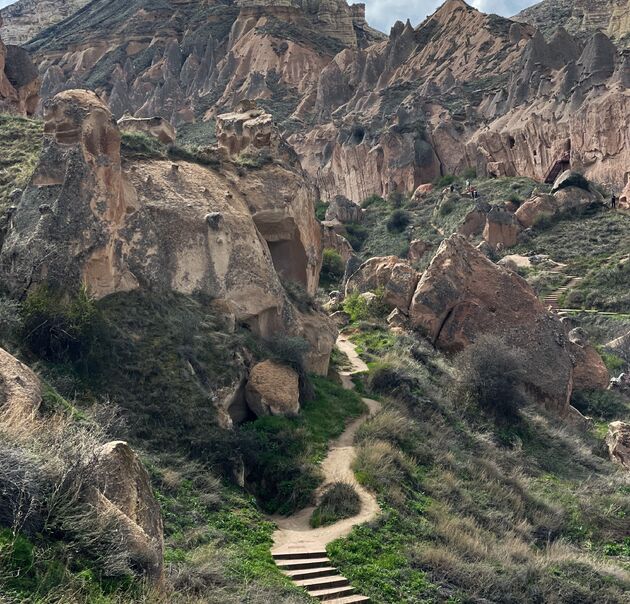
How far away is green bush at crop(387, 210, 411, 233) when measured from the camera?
57.5m

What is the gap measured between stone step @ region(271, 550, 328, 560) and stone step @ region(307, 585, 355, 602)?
2.05 ft

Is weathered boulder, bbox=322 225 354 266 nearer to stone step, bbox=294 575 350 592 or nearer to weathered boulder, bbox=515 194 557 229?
weathered boulder, bbox=515 194 557 229

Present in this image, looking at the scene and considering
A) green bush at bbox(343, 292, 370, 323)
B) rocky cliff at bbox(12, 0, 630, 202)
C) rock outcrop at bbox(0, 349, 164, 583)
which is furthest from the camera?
rocky cliff at bbox(12, 0, 630, 202)

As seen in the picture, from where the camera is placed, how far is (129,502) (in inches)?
312

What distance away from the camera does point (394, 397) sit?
19906mm

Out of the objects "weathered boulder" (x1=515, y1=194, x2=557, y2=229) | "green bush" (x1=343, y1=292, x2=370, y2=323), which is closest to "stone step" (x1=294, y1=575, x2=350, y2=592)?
"green bush" (x1=343, y1=292, x2=370, y2=323)

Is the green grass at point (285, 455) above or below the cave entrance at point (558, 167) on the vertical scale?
below

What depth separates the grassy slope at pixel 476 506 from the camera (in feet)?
40.9

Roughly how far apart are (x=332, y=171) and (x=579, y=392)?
5079 centimetres

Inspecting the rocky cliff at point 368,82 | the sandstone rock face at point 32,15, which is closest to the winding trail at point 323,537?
the rocky cliff at point 368,82

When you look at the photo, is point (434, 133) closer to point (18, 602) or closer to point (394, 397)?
point (394, 397)

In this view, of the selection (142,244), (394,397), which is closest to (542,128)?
(394,397)

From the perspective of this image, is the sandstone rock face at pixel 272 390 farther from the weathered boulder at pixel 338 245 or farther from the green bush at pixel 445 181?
the green bush at pixel 445 181

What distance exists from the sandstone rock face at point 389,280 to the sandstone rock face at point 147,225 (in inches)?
203
